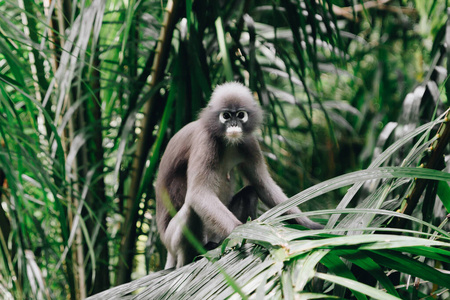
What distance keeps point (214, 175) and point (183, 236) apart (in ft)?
1.00

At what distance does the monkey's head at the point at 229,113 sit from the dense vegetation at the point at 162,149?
→ 0.37 feet

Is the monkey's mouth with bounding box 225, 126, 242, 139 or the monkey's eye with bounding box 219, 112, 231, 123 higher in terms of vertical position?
the monkey's eye with bounding box 219, 112, 231, 123

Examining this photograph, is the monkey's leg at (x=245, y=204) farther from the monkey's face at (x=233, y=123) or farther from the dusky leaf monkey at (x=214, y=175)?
the monkey's face at (x=233, y=123)

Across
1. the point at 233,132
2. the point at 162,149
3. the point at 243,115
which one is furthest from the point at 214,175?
the point at 162,149

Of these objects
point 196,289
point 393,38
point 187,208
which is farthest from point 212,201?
point 393,38

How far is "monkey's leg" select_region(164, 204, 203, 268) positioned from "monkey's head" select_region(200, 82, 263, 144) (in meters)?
0.39

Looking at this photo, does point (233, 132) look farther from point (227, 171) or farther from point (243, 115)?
point (227, 171)

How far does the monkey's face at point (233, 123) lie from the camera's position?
2.61 meters

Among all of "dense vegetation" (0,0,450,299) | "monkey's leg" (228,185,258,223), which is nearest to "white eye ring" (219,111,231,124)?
"dense vegetation" (0,0,450,299)

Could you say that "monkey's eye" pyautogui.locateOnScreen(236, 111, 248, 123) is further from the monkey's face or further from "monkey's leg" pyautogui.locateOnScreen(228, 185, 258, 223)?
"monkey's leg" pyautogui.locateOnScreen(228, 185, 258, 223)

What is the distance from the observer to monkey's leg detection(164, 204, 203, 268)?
253 centimetres

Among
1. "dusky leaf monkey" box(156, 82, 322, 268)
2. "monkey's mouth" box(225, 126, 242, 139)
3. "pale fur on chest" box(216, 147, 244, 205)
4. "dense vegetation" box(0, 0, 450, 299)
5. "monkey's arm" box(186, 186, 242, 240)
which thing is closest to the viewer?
"dense vegetation" box(0, 0, 450, 299)

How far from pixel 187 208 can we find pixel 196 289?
50.2 inches

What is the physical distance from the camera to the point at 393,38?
631cm
